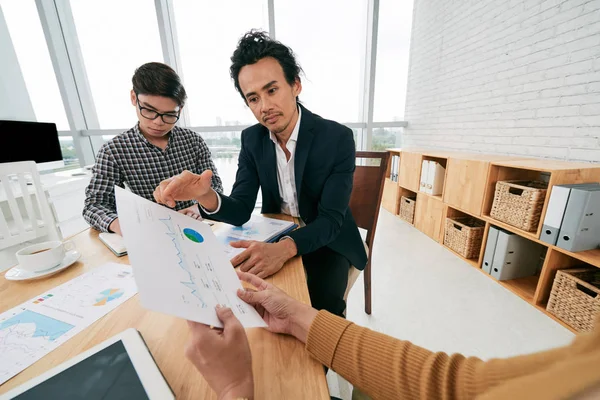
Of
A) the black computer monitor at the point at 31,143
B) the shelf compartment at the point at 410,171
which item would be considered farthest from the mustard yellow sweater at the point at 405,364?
the black computer monitor at the point at 31,143

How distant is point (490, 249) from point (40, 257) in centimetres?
249

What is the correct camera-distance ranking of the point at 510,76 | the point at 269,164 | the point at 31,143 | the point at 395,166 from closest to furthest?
the point at 269,164 < the point at 510,76 < the point at 31,143 < the point at 395,166

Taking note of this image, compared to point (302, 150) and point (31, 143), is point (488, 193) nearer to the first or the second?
point (302, 150)

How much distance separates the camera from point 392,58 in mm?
3398

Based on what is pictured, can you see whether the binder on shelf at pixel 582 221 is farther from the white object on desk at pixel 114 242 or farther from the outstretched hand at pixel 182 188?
the white object on desk at pixel 114 242

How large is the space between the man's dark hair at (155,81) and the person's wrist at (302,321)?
1.16 m

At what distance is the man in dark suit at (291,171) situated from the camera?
0.95 meters

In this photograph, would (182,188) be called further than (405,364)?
Yes

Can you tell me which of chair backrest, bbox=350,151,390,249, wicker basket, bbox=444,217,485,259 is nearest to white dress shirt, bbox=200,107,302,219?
chair backrest, bbox=350,151,390,249

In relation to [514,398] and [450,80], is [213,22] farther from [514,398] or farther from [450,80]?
[514,398]

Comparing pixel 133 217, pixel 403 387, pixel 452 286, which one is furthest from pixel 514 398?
pixel 452 286

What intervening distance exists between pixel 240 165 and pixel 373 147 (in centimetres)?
280

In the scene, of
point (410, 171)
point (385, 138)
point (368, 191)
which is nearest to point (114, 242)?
point (368, 191)

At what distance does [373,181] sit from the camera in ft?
4.60
